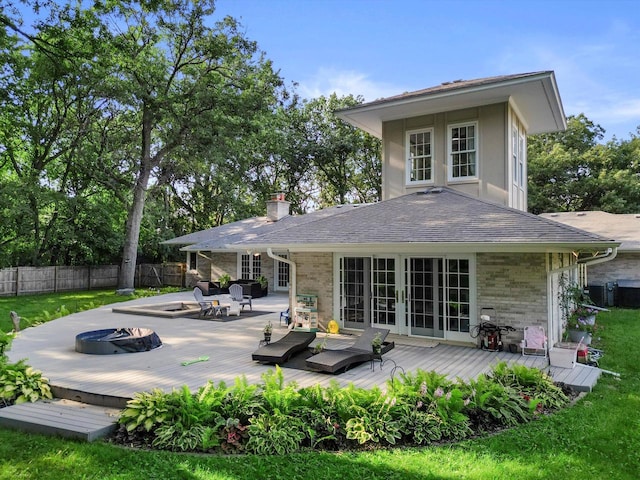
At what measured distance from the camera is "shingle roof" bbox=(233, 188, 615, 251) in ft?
26.3

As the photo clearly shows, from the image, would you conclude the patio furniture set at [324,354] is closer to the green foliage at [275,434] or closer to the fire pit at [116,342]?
the green foliage at [275,434]

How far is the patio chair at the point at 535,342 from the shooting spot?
838cm

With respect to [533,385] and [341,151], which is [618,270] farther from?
[341,151]

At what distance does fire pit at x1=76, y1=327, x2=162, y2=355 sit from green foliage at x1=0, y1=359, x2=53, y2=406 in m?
2.09

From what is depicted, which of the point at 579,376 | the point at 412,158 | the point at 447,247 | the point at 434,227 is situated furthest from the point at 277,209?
the point at 579,376

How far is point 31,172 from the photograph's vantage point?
71.5 feet

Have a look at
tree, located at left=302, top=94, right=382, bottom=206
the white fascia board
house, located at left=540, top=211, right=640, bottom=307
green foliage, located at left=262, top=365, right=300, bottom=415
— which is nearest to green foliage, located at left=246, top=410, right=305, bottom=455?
green foliage, located at left=262, top=365, right=300, bottom=415

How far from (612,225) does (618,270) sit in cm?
281

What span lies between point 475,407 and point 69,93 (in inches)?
956

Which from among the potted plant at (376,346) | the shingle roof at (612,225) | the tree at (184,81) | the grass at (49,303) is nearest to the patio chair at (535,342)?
the potted plant at (376,346)

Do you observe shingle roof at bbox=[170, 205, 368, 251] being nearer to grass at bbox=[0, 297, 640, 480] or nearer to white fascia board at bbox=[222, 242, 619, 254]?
white fascia board at bbox=[222, 242, 619, 254]

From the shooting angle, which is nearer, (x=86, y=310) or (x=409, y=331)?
(x=409, y=331)

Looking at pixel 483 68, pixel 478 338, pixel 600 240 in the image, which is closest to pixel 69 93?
pixel 483 68

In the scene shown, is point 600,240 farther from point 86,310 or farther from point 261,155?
point 261,155
